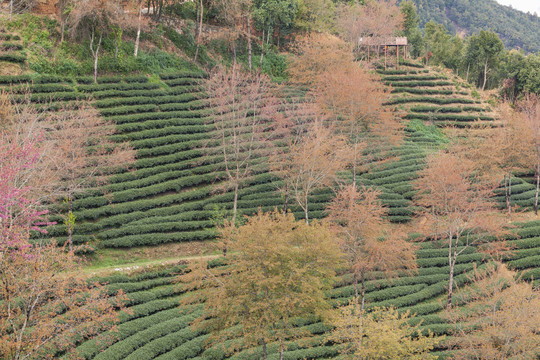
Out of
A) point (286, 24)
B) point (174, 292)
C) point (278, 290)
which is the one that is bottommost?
point (174, 292)

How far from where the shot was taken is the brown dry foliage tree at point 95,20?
4000cm

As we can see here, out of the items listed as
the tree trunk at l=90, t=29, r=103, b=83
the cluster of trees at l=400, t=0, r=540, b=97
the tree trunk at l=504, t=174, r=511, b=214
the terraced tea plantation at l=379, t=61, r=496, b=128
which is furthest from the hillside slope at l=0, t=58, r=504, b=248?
the cluster of trees at l=400, t=0, r=540, b=97

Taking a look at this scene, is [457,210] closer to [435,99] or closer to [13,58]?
[435,99]

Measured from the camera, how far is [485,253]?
31328mm

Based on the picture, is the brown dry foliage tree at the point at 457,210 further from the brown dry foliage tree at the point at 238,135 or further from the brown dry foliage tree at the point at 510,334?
the brown dry foliage tree at the point at 238,135

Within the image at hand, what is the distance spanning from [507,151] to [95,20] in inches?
1321

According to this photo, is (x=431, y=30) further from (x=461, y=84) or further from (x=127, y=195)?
(x=127, y=195)

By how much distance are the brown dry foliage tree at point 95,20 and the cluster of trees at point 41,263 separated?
36.2 feet

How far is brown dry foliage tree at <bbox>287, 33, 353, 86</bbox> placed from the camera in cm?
4953

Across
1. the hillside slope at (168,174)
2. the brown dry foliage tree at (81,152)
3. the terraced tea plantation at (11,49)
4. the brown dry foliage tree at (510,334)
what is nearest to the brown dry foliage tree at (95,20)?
the hillside slope at (168,174)

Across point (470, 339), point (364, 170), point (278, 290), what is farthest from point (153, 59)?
point (470, 339)

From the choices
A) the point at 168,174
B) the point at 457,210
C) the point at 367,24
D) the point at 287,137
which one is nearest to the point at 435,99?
the point at 367,24

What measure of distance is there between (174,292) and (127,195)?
881 cm

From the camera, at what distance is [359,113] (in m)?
36.0
